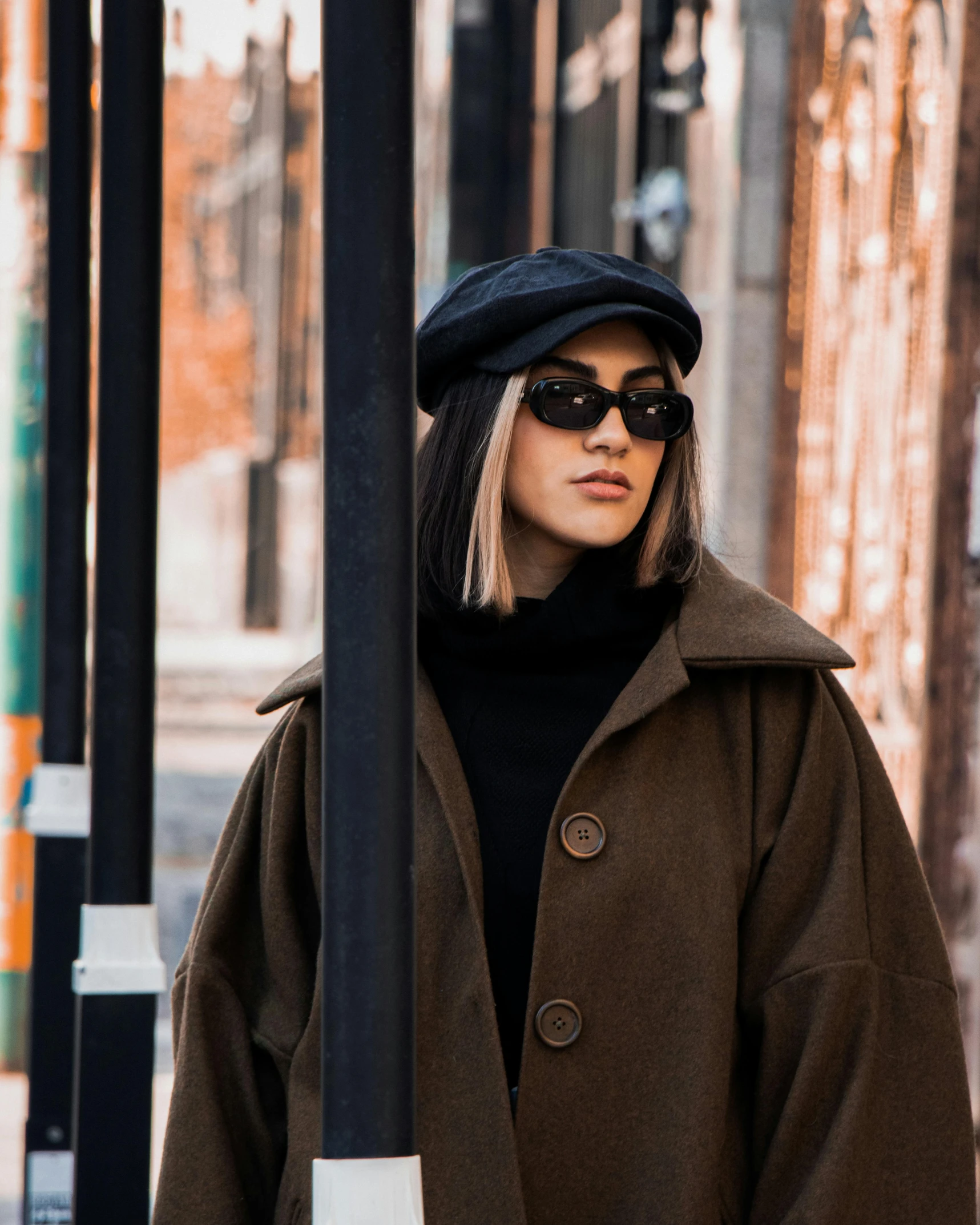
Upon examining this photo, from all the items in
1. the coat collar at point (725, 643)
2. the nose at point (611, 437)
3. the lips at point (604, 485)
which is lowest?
the coat collar at point (725, 643)

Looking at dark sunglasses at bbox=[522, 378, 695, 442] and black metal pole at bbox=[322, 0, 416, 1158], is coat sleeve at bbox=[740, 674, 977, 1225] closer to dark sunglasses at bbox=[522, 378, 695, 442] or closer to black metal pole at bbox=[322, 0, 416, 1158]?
dark sunglasses at bbox=[522, 378, 695, 442]

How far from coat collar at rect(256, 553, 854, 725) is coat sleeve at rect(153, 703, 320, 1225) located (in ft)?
0.45

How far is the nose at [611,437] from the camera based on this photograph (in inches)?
83.1

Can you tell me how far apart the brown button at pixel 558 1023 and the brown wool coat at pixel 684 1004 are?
0.01 m

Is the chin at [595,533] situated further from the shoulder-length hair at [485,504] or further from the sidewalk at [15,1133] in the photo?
the sidewalk at [15,1133]

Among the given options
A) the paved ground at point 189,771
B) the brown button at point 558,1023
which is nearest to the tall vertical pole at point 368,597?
the brown button at point 558,1023

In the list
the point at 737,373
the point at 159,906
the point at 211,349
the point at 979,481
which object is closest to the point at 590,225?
the point at 737,373

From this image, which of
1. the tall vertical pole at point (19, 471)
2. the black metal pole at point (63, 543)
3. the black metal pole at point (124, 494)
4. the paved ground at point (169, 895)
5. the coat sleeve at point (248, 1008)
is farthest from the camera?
the tall vertical pole at point (19, 471)

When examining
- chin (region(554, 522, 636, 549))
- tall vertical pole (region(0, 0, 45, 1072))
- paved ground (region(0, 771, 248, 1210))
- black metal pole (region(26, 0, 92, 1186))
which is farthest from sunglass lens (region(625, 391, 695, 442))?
tall vertical pole (region(0, 0, 45, 1072))

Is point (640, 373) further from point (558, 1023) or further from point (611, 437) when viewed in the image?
point (558, 1023)

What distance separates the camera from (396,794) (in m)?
1.38

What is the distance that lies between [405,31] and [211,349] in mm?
33746

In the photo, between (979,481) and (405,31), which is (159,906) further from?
(405,31)

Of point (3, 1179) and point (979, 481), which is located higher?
point (979, 481)
